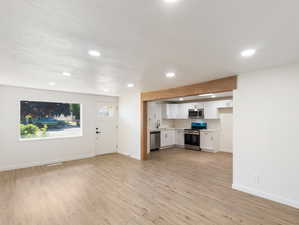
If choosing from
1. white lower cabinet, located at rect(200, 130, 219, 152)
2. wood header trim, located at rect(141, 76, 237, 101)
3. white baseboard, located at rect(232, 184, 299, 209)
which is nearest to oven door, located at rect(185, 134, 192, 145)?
white lower cabinet, located at rect(200, 130, 219, 152)

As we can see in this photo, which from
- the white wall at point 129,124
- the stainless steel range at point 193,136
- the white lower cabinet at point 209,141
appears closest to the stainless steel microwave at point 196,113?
the stainless steel range at point 193,136

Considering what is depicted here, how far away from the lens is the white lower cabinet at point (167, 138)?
7.55m

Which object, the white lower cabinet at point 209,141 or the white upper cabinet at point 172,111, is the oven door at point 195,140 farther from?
the white upper cabinet at point 172,111

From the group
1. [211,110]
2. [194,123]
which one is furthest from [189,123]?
[211,110]

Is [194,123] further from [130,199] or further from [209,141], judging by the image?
[130,199]

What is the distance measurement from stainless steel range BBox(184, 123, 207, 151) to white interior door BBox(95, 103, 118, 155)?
352 centimetres

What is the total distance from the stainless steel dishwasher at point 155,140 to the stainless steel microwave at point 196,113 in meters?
1.87

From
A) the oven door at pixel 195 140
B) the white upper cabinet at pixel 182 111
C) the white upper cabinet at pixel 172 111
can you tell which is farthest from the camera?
the white upper cabinet at pixel 172 111

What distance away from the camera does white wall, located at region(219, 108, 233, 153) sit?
6902mm

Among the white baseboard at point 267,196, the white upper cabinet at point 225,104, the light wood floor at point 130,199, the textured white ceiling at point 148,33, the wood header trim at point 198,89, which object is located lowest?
the light wood floor at point 130,199

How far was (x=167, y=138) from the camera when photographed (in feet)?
25.4

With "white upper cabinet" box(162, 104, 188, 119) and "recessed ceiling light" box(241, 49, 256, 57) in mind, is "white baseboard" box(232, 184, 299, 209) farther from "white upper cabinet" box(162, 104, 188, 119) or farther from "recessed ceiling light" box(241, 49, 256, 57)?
"white upper cabinet" box(162, 104, 188, 119)

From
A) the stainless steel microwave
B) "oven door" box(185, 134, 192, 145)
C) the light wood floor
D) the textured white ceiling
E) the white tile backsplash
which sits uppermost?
the textured white ceiling

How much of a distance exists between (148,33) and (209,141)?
6344 mm
